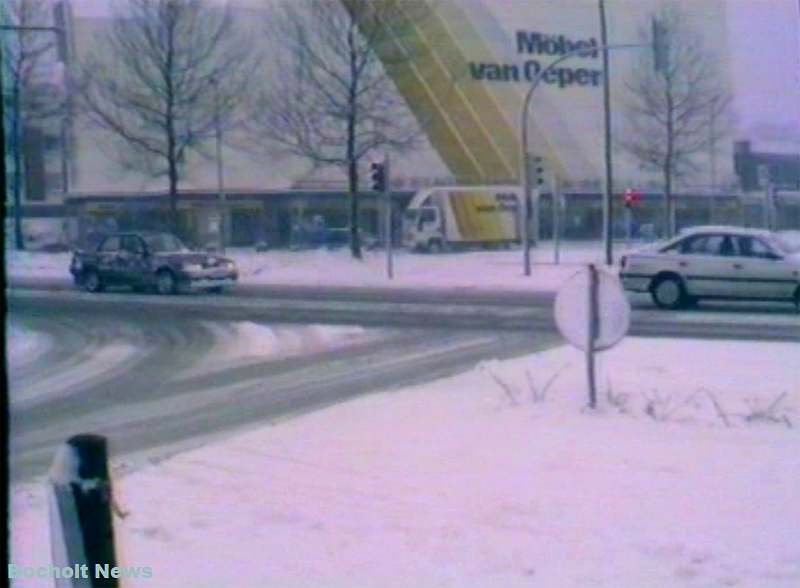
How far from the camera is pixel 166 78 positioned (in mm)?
40750

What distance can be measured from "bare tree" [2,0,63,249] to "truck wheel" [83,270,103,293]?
2.71 m

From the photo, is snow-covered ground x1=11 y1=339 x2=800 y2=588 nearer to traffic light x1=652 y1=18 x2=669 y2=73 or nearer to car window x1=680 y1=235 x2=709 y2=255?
car window x1=680 y1=235 x2=709 y2=255

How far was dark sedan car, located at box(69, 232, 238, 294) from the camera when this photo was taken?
28.6 meters

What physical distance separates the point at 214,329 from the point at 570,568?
14.3 metres

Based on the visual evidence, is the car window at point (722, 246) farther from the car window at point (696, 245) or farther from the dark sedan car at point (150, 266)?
the dark sedan car at point (150, 266)

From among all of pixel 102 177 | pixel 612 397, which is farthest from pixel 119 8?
pixel 612 397

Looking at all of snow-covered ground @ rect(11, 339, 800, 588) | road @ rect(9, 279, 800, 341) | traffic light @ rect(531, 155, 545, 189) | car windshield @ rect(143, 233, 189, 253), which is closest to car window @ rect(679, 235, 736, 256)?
road @ rect(9, 279, 800, 341)

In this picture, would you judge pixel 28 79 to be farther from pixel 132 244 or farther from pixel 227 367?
pixel 227 367

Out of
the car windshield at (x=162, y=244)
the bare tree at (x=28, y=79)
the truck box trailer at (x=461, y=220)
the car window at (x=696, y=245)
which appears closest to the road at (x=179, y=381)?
the car window at (x=696, y=245)

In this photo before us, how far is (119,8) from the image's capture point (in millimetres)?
43625

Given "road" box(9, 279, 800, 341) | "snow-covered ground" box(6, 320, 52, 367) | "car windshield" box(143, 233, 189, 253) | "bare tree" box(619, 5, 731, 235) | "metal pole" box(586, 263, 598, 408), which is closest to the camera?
"metal pole" box(586, 263, 598, 408)

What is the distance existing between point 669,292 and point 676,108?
22.2 metres

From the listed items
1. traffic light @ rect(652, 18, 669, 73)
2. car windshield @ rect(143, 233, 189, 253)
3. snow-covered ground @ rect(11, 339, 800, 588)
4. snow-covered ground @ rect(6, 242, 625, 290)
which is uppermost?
traffic light @ rect(652, 18, 669, 73)

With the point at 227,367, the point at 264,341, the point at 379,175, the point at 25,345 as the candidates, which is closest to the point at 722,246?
the point at 264,341
